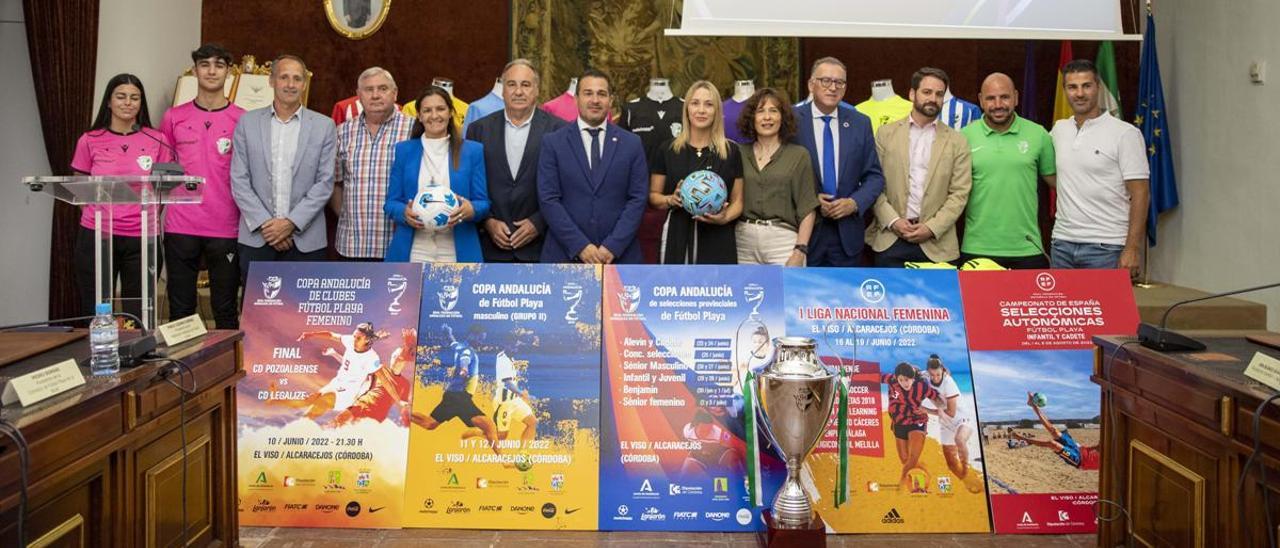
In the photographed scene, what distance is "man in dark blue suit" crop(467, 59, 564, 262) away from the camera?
182 inches

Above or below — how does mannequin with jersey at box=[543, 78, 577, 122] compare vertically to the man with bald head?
above

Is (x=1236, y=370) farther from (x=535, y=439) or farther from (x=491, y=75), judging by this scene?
(x=491, y=75)

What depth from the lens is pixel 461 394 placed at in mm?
3557

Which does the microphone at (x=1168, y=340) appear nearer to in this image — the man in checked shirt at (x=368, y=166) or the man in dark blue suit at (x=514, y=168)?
the man in dark blue suit at (x=514, y=168)

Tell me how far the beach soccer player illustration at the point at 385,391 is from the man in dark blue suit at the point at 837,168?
1917mm

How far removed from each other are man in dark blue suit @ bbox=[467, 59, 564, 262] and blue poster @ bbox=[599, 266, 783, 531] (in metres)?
1.02

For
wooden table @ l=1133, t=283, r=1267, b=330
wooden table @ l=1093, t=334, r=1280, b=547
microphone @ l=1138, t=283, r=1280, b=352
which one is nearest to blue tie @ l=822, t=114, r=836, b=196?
wooden table @ l=1133, t=283, r=1267, b=330

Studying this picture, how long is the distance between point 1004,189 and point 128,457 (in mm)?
3784

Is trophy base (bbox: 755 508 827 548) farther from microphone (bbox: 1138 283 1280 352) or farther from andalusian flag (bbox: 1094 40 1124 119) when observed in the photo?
andalusian flag (bbox: 1094 40 1124 119)

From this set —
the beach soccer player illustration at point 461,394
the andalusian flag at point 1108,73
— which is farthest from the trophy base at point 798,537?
the andalusian flag at point 1108,73

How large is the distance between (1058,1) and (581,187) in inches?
98.8

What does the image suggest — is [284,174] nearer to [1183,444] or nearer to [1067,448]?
[1067,448]

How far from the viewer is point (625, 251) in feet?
15.1

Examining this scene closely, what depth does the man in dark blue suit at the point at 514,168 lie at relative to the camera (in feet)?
15.2
